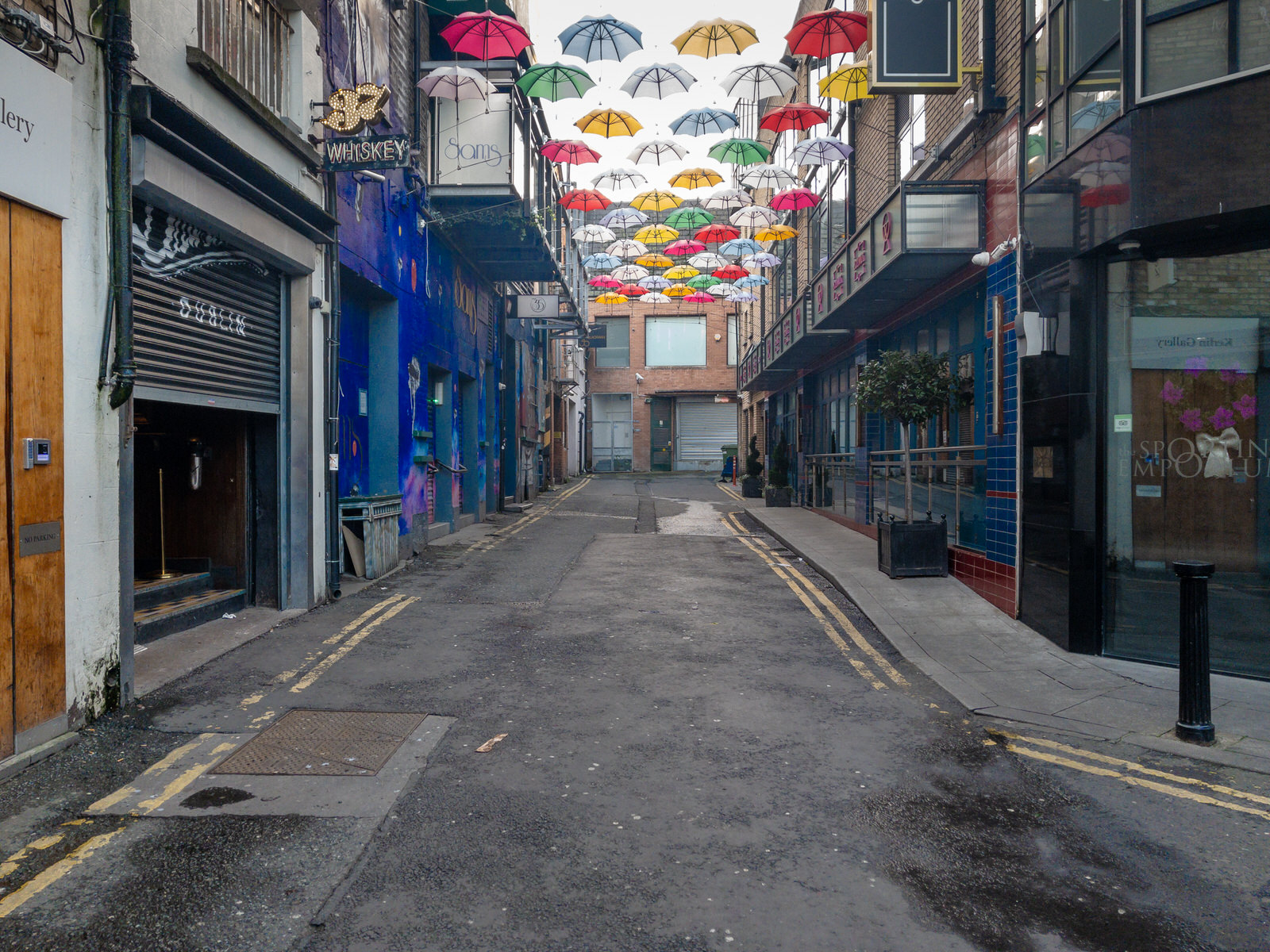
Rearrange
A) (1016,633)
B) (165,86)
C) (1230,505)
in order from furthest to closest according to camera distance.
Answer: (1016,633) → (1230,505) → (165,86)

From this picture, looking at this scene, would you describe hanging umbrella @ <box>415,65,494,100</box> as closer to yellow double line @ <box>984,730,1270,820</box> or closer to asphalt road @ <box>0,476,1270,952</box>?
asphalt road @ <box>0,476,1270,952</box>

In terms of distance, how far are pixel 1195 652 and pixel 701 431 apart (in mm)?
43880

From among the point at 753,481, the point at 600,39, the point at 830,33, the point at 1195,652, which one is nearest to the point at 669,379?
the point at 753,481

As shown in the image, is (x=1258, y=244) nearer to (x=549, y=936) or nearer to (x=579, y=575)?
(x=549, y=936)

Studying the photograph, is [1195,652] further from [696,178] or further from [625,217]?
[625,217]

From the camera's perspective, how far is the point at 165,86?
21.2ft

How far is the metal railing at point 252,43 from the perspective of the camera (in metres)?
7.72

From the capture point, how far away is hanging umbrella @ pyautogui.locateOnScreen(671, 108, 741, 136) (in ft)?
54.7

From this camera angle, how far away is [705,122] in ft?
54.9

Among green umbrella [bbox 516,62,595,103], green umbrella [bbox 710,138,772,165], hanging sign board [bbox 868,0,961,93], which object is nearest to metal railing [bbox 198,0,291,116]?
green umbrella [bbox 516,62,595,103]

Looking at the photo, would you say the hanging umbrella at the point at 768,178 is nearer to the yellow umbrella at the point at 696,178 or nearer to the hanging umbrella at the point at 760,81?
the yellow umbrella at the point at 696,178

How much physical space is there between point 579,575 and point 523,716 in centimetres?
567

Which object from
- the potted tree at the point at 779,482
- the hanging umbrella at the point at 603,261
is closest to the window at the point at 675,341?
the hanging umbrella at the point at 603,261

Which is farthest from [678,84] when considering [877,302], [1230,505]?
[1230,505]
